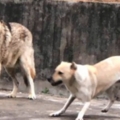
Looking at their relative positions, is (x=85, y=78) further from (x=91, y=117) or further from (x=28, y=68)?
(x=28, y=68)

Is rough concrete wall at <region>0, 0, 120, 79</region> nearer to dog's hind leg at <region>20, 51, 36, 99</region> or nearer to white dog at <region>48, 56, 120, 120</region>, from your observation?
dog's hind leg at <region>20, 51, 36, 99</region>

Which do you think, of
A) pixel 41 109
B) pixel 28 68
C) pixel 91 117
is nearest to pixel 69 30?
pixel 28 68

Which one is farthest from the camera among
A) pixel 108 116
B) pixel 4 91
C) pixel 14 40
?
pixel 4 91

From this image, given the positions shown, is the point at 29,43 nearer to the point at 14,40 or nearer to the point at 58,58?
the point at 14,40

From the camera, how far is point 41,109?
8898 millimetres

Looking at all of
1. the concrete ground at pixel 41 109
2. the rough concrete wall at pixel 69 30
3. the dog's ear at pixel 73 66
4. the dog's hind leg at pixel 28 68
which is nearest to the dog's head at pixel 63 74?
the dog's ear at pixel 73 66

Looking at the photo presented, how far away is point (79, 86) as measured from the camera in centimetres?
771

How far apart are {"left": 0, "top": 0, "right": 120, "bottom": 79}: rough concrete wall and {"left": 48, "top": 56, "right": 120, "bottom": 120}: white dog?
11.3 feet

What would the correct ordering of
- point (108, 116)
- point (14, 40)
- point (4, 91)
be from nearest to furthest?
point (108, 116)
point (14, 40)
point (4, 91)

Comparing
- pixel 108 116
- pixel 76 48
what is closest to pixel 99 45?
pixel 76 48

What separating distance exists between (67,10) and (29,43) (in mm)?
1698

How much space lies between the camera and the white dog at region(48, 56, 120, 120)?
7.66 meters

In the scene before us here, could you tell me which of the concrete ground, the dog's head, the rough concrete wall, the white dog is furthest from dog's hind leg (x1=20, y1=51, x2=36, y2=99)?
the dog's head

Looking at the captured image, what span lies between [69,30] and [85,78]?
4.08m
